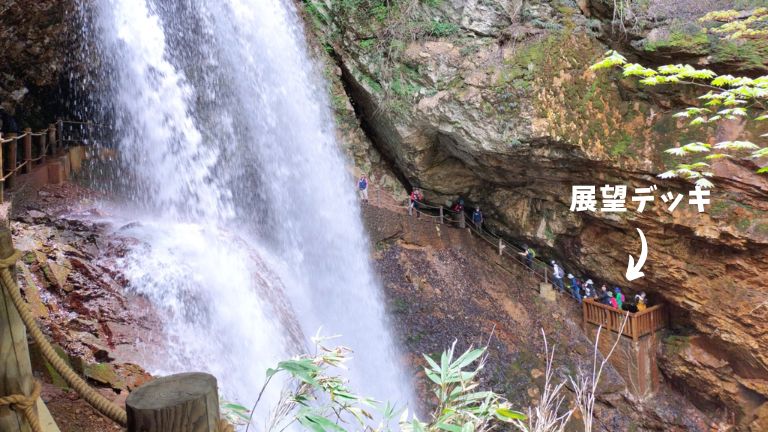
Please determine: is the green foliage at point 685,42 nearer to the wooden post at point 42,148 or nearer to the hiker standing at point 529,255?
the hiker standing at point 529,255

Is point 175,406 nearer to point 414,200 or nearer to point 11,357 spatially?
point 11,357

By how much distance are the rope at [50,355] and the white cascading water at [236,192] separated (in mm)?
3350

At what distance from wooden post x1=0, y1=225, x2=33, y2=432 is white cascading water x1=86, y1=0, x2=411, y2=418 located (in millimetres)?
3325

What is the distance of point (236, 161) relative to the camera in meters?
9.78

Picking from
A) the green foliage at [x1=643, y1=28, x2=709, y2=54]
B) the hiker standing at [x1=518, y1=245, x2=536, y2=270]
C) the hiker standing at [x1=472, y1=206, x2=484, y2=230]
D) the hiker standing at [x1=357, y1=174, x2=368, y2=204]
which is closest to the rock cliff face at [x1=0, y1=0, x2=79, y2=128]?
the hiker standing at [x1=357, y1=174, x2=368, y2=204]

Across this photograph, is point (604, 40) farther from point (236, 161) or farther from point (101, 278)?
point (101, 278)

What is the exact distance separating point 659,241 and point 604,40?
4272mm

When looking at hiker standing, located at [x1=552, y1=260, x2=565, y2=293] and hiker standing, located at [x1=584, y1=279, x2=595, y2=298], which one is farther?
hiker standing, located at [x1=552, y1=260, x2=565, y2=293]

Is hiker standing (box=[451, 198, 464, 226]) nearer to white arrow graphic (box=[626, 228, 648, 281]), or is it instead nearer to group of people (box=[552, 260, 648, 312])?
group of people (box=[552, 260, 648, 312])

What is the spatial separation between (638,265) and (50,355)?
11045 millimetres

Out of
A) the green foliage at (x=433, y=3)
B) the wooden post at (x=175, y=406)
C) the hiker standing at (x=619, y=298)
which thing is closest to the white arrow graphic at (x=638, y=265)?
the hiker standing at (x=619, y=298)

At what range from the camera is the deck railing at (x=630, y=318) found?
10320 millimetres

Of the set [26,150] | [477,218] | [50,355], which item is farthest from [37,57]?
[477,218]

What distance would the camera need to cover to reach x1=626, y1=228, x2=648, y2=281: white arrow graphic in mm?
10266
